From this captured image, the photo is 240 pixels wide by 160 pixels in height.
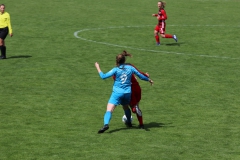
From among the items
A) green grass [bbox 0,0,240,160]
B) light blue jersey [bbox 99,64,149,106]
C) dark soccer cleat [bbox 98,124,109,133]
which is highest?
light blue jersey [bbox 99,64,149,106]

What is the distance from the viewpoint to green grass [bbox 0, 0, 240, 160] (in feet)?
47.2

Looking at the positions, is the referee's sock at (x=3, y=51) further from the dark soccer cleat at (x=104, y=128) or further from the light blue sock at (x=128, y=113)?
the dark soccer cleat at (x=104, y=128)

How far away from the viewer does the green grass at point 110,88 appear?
1440 centimetres

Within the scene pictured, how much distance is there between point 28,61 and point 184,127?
11.4 meters

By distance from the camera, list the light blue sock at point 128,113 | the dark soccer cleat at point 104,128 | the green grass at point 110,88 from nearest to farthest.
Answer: the green grass at point 110,88, the dark soccer cleat at point 104,128, the light blue sock at point 128,113

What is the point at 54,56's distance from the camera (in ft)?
88.6

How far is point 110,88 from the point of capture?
21438 millimetres

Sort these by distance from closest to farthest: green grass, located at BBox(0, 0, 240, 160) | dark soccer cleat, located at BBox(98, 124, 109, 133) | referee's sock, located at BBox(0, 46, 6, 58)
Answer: green grass, located at BBox(0, 0, 240, 160), dark soccer cleat, located at BBox(98, 124, 109, 133), referee's sock, located at BBox(0, 46, 6, 58)

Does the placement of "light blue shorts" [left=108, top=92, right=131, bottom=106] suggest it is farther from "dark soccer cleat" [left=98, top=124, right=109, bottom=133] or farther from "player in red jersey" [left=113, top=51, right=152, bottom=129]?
"dark soccer cleat" [left=98, top=124, right=109, bottom=133]

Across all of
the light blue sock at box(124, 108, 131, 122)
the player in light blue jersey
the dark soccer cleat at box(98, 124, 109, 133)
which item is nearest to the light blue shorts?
the player in light blue jersey

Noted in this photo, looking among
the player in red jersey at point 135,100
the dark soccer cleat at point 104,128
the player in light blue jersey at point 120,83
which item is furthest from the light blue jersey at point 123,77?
the dark soccer cleat at point 104,128

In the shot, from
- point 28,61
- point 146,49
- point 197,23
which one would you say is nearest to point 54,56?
point 28,61

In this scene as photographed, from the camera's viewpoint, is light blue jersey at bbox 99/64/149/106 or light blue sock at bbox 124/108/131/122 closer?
light blue jersey at bbox 99/64/149/106

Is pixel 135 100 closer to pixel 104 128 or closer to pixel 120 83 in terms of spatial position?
pixel 120 83
